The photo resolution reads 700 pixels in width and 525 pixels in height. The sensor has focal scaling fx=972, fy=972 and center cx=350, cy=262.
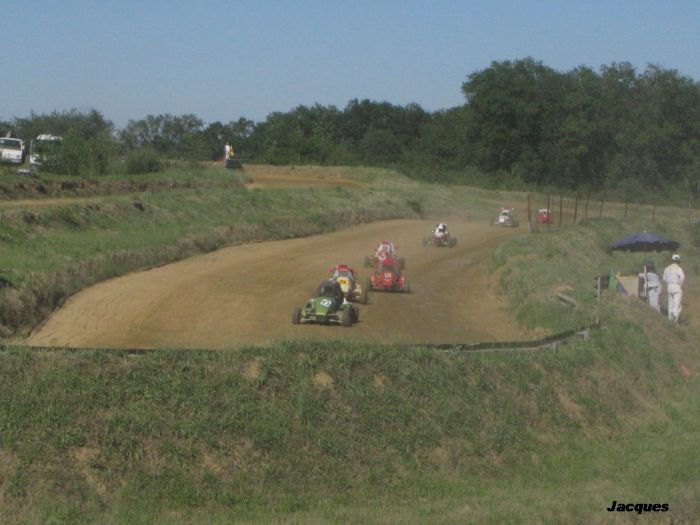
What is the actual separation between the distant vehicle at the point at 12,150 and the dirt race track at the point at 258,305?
20.6 meters

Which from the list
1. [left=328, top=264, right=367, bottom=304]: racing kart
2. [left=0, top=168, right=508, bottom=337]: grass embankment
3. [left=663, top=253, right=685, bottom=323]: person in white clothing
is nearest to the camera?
[left=0, top=168, right=508, bottom=337]: grass embankment

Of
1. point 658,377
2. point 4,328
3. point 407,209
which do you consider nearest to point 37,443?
point 4,328

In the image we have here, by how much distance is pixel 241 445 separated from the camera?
36.8 ft

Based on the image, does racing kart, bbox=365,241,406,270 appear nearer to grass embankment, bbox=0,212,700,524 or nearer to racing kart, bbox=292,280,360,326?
racing kart, bbox=292,280,360,326

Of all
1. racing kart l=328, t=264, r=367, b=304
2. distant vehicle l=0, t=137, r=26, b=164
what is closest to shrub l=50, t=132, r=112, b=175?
distant vehicle l=0, t=137, r=26, b=164

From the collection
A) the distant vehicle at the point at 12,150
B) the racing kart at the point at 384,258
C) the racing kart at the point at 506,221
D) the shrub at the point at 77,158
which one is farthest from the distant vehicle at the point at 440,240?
the distant vehicle at the point at 12,150

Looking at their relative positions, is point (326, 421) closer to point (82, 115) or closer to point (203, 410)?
point (203, 410)

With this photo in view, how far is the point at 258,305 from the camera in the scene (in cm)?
2334

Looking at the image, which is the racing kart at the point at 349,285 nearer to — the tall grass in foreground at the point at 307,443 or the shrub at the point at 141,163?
the tall grass in foreground at the point at 307,443

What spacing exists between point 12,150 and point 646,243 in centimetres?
3370

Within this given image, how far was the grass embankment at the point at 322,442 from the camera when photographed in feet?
33.8

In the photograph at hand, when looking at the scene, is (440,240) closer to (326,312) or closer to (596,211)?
(326,312)

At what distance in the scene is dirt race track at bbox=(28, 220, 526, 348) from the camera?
19188 mm

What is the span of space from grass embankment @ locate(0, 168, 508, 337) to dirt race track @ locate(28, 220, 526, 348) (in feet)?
1.88
